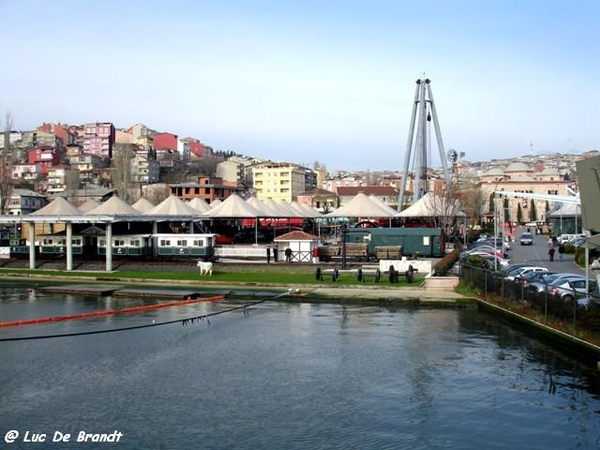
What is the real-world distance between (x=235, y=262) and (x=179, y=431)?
113 feet

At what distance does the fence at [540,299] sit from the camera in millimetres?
22438

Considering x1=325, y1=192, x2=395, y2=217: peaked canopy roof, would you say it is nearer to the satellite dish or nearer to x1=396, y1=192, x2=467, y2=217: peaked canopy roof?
x1=396, y1=192, x2=467, y2=217: peaked canopy roof

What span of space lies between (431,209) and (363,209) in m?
7.14

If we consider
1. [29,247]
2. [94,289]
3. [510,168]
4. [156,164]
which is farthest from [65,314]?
[510,168]

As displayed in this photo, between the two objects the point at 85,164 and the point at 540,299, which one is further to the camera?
the point at 85,164

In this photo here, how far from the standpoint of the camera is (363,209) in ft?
203

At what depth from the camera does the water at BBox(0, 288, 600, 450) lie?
15594mm

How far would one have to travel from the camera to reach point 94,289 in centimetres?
4012

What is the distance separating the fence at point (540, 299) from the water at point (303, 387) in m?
1.22

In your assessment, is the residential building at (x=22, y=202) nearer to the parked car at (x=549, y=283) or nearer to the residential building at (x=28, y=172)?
the residential building at (x=28, y=172)

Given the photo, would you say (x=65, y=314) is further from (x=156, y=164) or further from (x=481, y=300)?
(x=156, y=164)

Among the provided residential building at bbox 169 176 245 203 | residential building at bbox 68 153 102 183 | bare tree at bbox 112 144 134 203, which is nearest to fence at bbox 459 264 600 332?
bare tree at bbox 112 144 134 203

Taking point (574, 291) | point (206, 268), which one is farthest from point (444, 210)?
point (574, 291)

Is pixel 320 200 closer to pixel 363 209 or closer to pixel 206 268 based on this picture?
pixel 363 209
